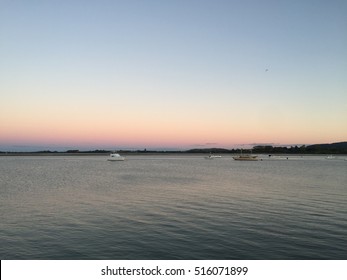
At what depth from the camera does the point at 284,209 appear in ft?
106

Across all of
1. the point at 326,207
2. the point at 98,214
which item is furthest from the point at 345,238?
the point at 98,214

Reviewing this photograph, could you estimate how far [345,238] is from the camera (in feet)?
69.8

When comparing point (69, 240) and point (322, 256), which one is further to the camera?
point (69, 240)

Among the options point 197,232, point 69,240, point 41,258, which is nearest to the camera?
point 41,258

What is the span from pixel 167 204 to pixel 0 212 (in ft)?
53.3

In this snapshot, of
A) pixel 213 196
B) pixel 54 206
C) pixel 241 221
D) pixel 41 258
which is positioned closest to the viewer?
pixel 41 258

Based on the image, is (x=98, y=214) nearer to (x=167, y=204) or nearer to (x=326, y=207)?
(x=167, y=204)
